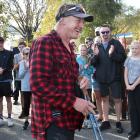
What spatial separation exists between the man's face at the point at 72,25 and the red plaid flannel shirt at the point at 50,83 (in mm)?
101

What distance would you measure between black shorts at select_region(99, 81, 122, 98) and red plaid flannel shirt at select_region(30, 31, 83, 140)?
13.8ft

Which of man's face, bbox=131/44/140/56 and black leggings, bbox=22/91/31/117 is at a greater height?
man's face, bbox=131/44/140/56

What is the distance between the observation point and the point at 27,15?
47.1m

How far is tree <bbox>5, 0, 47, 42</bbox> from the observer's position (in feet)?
147

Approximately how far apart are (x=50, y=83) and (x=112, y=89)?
4519 millimetres

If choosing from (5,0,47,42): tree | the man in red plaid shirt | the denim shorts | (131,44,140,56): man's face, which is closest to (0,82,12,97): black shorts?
the denim shorts

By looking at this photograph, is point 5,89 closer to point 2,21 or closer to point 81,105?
point 2,21

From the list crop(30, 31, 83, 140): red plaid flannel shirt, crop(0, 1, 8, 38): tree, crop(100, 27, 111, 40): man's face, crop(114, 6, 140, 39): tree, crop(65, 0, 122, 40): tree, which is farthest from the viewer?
crop(114, 6, 140, 39): tree

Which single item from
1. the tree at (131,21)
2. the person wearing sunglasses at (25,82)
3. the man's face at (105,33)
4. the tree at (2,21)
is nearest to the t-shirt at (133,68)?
the man's face at (105,33)

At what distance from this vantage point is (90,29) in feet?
76.4

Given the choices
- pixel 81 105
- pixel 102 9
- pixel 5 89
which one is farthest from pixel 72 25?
pixel 102 9

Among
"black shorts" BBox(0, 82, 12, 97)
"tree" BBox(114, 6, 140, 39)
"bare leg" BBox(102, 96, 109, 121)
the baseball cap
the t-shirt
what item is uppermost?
"tree" BBox(114, 6, 140, 39)

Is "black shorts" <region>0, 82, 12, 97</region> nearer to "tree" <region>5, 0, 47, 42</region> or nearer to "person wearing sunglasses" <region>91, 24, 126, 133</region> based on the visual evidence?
"person wearing sunglasses" <region>91, 24, 126, 133</region>

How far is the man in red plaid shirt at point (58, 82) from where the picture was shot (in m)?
2.91
